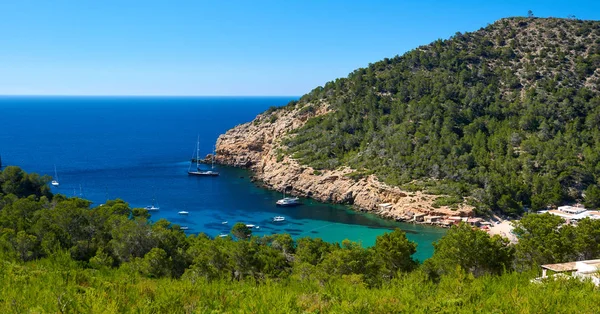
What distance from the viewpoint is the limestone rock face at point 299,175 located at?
47.1 meters

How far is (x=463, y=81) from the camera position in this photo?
215 ft

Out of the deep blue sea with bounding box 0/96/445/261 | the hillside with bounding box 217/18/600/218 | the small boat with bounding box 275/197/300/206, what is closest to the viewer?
the deep blue sea with bounding box 0/96/445/261

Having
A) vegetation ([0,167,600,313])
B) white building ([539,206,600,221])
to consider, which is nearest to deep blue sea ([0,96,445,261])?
white building ([539,206,600,221])

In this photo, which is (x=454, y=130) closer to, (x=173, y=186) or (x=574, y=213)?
(x=574, y=213)

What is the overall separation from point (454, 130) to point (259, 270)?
42.2 m

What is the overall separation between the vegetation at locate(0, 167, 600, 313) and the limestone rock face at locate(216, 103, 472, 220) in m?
20.5

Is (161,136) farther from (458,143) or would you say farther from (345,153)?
(458,143)

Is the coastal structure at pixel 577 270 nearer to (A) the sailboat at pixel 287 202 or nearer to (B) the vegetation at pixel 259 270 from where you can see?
(B) the vegetation at pixel 259 270

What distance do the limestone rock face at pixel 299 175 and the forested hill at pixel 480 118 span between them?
55.9 inches

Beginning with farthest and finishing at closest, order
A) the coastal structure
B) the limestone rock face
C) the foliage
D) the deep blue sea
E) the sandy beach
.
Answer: the limestone rock face
the deep blue sea
the sandy beach
the foliage
the coastal structure

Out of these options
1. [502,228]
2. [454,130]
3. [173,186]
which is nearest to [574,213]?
[502,228]

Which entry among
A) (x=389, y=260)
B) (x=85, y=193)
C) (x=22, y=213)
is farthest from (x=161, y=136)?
(x=389, y=260)

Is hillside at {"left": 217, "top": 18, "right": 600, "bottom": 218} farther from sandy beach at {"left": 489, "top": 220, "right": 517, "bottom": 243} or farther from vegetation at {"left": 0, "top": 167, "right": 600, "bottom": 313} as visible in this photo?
vegetation at {"left": 0, "top": 167, "right": 600, "bottom": 313}

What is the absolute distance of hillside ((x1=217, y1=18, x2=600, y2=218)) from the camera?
47938 millimetres
